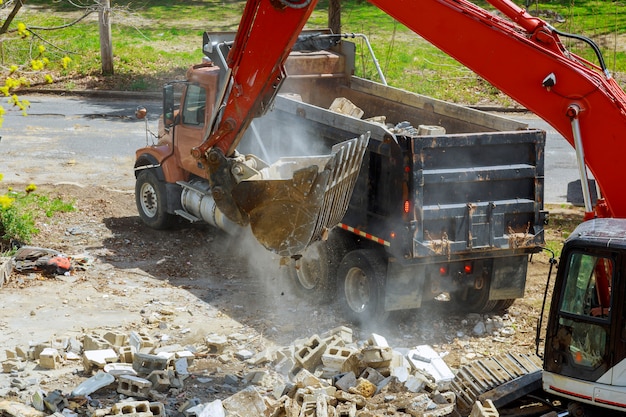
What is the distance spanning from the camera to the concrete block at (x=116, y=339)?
9.92 metres

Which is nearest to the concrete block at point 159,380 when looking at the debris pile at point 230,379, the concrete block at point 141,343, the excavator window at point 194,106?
the debris pile at point 230,379

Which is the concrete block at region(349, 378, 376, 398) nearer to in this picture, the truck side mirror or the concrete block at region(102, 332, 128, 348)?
the concrete block at region(102, 332, 128, 348)

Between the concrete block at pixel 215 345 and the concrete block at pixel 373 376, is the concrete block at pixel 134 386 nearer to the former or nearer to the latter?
the concrete block at pixel 215 345

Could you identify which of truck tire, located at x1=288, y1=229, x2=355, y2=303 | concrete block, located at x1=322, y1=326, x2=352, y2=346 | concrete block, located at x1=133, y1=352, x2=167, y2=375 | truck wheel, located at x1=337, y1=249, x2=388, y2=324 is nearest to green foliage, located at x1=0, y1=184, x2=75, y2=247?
concrete block, located at x1=133, y1=352, x2=167, y2=375

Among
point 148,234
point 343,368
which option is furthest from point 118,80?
point 343,368

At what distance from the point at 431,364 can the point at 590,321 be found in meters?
2.93

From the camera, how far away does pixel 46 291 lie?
11.8m

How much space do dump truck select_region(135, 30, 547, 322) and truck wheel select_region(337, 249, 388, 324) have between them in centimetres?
1

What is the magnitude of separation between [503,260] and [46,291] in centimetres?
581

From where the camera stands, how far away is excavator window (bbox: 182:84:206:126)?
43.8ft

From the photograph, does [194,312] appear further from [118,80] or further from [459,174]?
[118,80]

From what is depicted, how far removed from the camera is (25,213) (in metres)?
14.4

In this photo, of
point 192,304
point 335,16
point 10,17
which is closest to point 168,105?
point 192,304

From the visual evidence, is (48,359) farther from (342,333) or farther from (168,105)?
(168,105)
